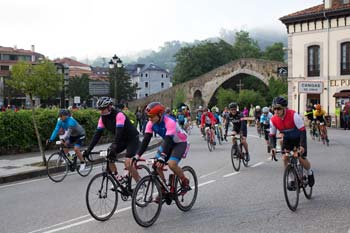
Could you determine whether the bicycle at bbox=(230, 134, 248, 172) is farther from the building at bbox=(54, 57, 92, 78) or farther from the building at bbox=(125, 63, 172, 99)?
the building at bbox=(125, 63, 172, 99)

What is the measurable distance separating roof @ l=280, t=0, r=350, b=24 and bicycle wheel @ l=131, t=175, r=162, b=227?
117 feet

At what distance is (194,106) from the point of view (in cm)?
7162

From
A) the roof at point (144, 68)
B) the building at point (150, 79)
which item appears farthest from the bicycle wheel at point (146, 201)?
the building at point (150, 79)

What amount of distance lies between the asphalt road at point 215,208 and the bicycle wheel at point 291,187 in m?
0.14

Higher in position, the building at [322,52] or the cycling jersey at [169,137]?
the building at [322,52]

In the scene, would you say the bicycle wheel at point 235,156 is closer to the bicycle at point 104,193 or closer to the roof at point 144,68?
the bicycle at point 104,193

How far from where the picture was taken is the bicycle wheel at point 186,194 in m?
7.33

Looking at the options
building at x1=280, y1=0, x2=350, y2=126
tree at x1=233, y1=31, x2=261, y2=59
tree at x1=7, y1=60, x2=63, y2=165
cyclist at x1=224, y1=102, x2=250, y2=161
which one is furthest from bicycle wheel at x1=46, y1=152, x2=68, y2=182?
tree at x1=233, y1=31, x2=261, y2=59

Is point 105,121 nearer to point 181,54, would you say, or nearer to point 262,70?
point 262,70

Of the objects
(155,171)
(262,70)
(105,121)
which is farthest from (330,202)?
(262,70)

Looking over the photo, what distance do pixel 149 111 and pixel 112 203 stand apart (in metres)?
1.45

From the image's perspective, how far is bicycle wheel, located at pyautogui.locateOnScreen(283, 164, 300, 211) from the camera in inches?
288

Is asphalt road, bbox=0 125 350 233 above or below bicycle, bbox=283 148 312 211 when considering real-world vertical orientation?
below

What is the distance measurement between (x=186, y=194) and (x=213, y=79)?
208 feet
